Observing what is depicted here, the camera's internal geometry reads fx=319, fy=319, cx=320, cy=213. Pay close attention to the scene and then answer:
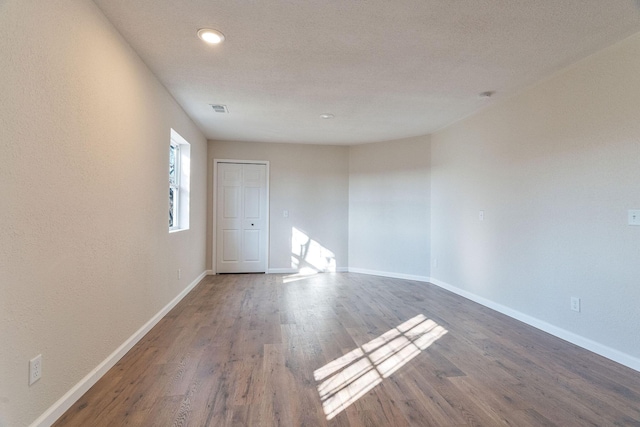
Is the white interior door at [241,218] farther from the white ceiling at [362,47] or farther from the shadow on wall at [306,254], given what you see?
the white ceiling at [362,47]

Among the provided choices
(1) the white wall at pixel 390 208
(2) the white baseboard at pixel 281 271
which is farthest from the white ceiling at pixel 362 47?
(2) the white baseboard at pixel 281 271

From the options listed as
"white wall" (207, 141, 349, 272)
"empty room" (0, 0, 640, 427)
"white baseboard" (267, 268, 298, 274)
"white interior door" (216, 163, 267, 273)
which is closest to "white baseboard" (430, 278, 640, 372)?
"empty room" (0, 0, 640, 427)

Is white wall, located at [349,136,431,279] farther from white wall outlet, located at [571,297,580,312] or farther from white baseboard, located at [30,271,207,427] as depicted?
white baseboard, located at [30,271,207,427]

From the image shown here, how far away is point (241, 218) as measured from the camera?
5.75 metres

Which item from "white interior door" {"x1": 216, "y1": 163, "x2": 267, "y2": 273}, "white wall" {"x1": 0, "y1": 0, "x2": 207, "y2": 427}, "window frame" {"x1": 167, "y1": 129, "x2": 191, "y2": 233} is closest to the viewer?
"white wall" {"x1": 0, "y1": 0, "x2": 207, "y2": 427}

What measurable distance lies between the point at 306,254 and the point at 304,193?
1.13 metres

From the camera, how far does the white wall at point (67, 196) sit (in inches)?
53.5

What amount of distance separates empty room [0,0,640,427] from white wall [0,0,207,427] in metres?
0.01

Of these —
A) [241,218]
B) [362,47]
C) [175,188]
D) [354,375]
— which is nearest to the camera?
[354,375]

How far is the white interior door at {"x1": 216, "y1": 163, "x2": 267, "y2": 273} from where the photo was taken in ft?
18.7

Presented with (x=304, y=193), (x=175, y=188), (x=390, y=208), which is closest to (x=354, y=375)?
(x=175, y=188)

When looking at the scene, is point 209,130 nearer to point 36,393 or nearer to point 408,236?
point 408,236

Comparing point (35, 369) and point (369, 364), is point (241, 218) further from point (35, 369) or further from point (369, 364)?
point (35, 369)

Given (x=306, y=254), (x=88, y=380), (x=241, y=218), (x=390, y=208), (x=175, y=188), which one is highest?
(x=175, y=188)
